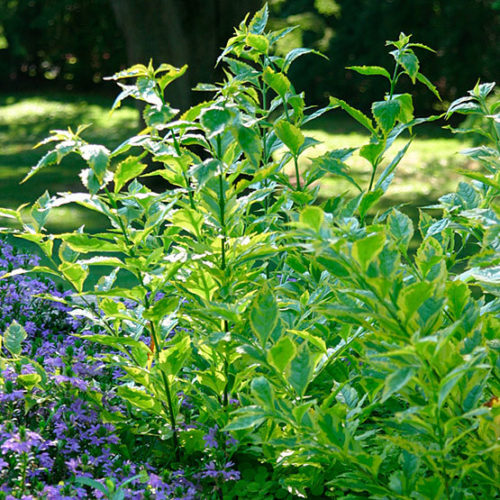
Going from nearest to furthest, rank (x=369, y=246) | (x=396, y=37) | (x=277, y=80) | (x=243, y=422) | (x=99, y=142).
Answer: (x=369, y=246) → (x=243, y=422) → (x=277, y=80) → (x=99, y=142) → (x=396, y=37)

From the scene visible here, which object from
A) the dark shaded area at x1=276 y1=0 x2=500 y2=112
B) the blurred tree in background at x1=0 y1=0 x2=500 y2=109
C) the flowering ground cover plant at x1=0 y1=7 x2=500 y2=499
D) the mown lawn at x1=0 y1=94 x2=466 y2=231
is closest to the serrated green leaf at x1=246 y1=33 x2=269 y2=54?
the flowering ground cover plant at x1=0 y1=7 x2=500 y2=499

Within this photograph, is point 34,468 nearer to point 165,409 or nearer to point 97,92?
point 165,409

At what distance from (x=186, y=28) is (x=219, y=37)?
368mm

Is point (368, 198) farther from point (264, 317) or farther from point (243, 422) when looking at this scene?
point (243, 422)

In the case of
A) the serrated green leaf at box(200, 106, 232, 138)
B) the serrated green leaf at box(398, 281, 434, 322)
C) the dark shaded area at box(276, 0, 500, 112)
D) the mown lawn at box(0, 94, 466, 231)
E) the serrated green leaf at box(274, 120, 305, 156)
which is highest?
the serrated green leaf at box(200, 106, 232, 138)

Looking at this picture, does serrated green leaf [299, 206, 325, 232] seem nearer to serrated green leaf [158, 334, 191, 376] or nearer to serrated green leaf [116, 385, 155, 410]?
serrated green leaf [158, 334, 191, 376]

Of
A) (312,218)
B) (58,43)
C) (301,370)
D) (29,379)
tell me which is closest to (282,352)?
(301,370)

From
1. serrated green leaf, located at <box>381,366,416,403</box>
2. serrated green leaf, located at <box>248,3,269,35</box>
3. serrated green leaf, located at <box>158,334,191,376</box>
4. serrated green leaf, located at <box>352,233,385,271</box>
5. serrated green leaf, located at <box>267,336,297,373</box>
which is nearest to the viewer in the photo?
serrated green leaf, located at <box>381,366,416,403</box>

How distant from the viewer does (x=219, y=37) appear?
842 centimetres

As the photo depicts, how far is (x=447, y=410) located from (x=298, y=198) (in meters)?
0.81

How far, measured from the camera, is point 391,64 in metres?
14.7

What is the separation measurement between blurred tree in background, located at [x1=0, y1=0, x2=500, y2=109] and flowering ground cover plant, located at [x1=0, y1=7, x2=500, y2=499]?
20.1ft

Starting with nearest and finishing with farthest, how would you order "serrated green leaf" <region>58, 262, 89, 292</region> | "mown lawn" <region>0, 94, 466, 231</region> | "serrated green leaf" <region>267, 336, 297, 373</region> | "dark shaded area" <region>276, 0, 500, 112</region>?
"serrated green leaf" <region>267, 336, 297, 373</region>, "serrated green leaf" <region>58, 262, 89, 292</region>, "mown lawn" <region>0, 94, 466, 231</region>, "dark shaded area" <region>276, 0, 500, 112</region>

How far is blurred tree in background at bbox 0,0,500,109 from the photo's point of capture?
837 cm
